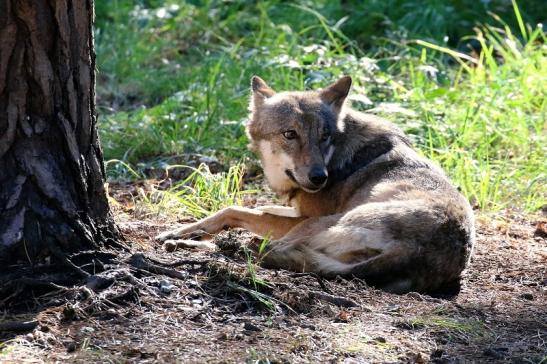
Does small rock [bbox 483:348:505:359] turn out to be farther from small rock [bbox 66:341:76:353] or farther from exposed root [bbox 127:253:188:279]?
small rock [bbox 66:341:76:353]

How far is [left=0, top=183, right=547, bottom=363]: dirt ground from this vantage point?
11.1 feet

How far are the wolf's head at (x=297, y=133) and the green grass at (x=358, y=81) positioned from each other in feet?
1.83

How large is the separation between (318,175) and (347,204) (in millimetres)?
265

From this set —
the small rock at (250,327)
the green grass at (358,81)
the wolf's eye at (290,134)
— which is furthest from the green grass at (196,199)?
the small rock at (250,327)

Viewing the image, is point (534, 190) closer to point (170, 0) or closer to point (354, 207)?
point (354, 207)

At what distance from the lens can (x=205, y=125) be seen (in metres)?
7.48

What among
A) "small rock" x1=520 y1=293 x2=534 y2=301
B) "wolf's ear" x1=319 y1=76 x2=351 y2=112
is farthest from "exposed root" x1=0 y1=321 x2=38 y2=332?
"wolf's ear" x1=319 y1=76 x2=351 y2=112

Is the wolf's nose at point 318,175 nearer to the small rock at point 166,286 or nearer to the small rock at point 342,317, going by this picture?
the small rock at point 342,317

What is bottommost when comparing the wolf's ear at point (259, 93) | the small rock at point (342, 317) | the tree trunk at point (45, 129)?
the small rock at point (342, 317)

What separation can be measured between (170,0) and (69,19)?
7476mm

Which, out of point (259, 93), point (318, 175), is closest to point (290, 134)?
point (318, 175)

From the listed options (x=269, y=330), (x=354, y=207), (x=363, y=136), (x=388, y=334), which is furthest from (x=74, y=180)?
(x=363, y=136)

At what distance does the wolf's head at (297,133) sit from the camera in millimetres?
5523

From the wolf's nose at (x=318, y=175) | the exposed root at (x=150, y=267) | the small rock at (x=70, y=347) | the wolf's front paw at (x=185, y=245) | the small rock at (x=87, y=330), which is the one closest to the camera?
the small rock at (x=70, y=347)
